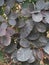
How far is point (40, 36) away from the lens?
1643mm

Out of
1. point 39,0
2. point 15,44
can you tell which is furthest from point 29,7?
point 15,44

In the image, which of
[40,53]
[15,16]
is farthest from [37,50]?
[15,16]

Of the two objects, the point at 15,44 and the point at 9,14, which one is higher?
the point at 9,14

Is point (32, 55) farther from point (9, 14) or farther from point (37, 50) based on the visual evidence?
point (9, 14)

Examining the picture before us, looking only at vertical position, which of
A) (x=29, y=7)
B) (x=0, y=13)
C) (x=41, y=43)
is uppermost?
(x=29, y=7)

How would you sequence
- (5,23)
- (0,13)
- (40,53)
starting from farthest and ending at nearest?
(0,13) < (40,53) < (5,23)

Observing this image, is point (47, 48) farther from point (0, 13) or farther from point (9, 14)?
point (0, 13)

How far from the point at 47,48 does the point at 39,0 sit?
0.39 m

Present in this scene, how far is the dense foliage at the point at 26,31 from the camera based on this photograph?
60.8 inches

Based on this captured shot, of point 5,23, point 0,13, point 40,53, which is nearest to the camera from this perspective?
point 5,23

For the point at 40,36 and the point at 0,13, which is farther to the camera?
the point at 0,13

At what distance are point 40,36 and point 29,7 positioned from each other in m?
0.25

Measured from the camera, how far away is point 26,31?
5.09 feet

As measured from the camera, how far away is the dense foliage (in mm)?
1544
